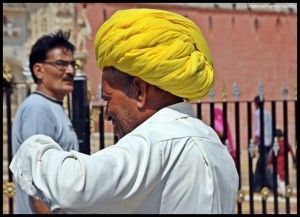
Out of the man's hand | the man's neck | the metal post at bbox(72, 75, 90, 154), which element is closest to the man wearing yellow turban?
the man's hand

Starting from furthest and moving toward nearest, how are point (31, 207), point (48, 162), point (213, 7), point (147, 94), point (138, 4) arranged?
point (213, 7) < point (138, 4) < point (31, 207) < point (147, 94) < point (48, 162)

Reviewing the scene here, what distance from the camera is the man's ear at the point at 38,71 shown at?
3.98 m

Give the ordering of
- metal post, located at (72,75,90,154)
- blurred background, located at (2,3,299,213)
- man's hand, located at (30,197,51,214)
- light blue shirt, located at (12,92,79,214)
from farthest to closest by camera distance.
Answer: blurred background, located at (2,3,299,213)
metal post, located at (72,75,90,154)
light blue shirt, located at (12,92,79,214)
man's hand, located at (30,197,51,214)

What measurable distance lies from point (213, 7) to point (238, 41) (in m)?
1.01

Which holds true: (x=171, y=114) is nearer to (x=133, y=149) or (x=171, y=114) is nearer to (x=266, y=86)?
(x=133, y=149)

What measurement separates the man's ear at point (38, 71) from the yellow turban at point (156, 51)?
2005mm

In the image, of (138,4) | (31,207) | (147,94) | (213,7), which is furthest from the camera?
(213,7)

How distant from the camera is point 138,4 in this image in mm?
15883

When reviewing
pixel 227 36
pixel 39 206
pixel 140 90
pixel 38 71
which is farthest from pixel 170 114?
pixel 227 36

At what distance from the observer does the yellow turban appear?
1918mm

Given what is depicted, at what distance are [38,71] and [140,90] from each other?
6.85 feet

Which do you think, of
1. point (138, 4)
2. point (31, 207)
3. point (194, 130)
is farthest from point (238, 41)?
point (194, 130)

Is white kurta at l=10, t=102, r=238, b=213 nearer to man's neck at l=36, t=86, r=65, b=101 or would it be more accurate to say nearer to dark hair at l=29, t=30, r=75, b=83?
man's neck at l=36, t=86, r=65, b=101

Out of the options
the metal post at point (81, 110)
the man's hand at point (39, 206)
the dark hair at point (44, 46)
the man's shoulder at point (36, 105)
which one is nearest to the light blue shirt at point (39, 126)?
the man's shoulder at point (36, 105)
